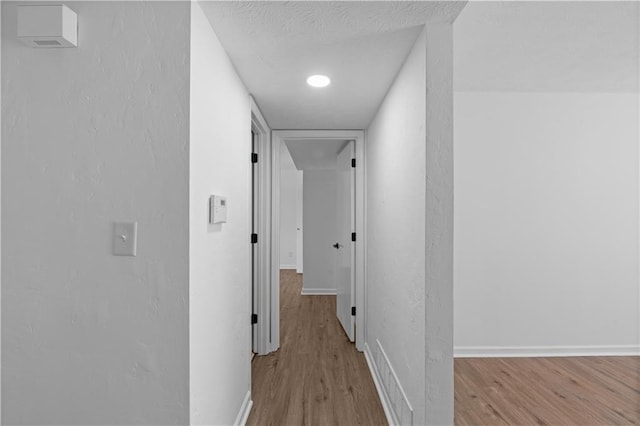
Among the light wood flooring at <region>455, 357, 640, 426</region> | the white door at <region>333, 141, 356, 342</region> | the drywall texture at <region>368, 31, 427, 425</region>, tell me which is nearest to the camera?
the drywall texture at <region>368, 31, 427, 425</region>

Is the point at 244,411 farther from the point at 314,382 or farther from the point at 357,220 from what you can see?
the point at 357,220

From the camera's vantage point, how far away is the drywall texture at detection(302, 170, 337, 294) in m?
6.13

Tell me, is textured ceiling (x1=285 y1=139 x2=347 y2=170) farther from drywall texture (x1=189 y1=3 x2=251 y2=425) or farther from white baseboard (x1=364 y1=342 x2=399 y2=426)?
white baseboard (x1=364 y1=342 x2=399 y2=426)

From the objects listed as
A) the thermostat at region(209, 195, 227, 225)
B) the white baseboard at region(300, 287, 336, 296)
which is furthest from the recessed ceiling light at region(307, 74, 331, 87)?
the white baseboard at region(300, 287, 336, 296)

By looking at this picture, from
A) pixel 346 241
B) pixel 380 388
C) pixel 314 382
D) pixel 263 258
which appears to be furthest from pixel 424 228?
pixel 346 241

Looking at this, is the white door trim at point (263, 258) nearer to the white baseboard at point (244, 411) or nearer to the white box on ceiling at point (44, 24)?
the white baseboard at point (244, 411)

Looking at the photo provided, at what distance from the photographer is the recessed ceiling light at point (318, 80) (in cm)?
216

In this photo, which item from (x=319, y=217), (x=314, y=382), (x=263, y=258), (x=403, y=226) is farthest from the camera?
(x=319, y=217)

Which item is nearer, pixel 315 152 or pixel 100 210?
pixel 100 210

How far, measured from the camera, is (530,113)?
3.08 metres

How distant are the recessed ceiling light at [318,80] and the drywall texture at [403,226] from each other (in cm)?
42

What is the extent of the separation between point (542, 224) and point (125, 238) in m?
3.14

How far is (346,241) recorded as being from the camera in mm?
3768

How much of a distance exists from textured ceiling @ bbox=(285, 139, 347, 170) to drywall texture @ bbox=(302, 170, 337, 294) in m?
0.20
